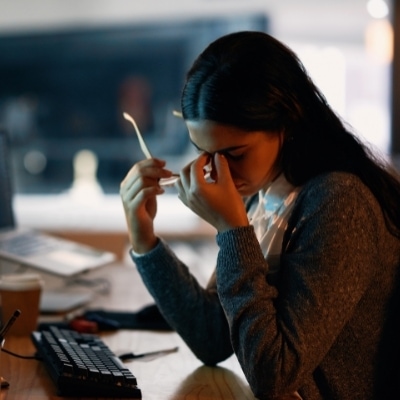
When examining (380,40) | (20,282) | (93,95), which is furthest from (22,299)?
(93,95)

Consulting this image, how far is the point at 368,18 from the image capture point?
→ 12.6ft

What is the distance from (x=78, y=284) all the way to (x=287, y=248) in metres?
1.05

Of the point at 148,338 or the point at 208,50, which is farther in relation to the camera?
the point at 148,338

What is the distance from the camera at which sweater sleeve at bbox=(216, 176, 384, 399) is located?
1.02 m

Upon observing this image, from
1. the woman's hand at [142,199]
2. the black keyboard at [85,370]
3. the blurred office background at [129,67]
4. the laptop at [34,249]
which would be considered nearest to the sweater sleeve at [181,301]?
the woman's hand at [142,199]

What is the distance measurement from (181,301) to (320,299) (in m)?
0.38

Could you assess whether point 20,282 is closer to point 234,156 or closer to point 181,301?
point 181,301

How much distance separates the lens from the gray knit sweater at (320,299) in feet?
3.37

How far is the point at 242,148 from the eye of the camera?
3.73 ft

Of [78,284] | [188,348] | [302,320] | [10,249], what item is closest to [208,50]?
[302,320]

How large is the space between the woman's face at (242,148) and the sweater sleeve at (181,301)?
0.77 ft

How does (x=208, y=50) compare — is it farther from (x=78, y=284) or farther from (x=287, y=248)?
(x=78, y=284)

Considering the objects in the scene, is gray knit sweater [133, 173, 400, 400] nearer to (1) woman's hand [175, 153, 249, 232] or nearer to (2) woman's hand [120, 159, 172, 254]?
(1) woman's hand [175, 153, 249, 232]

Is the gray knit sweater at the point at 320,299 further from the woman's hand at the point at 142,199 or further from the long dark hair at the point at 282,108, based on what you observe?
the woman's hand at the point at 142,199
